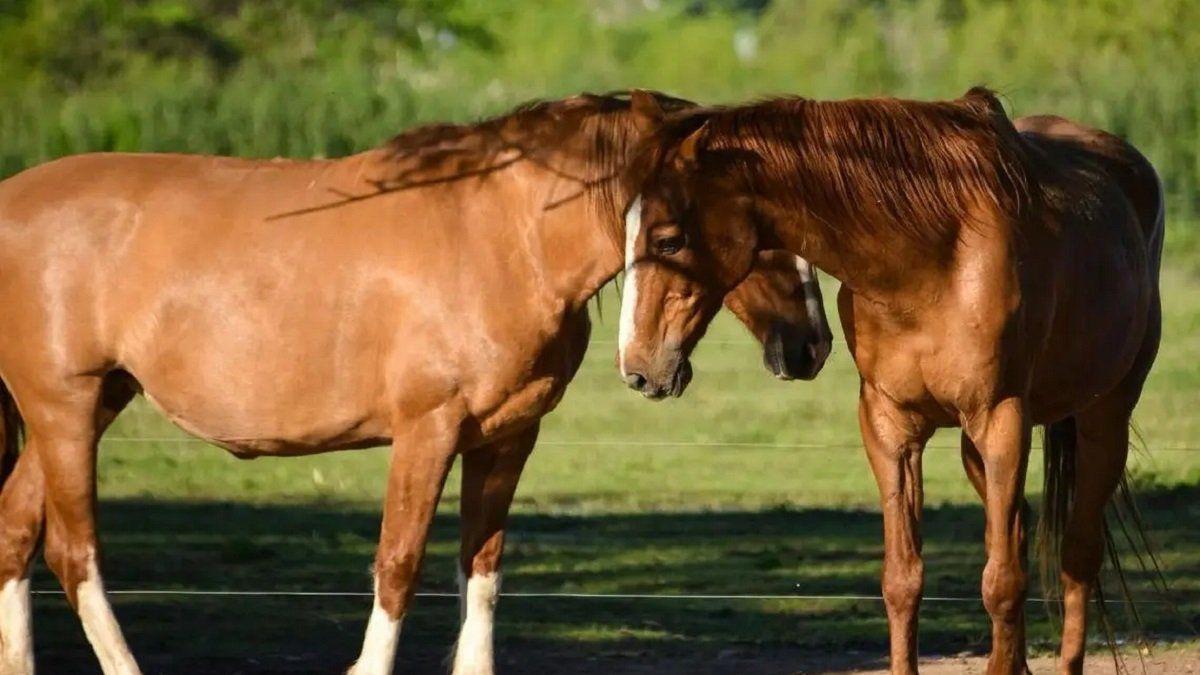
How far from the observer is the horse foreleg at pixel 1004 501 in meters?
5.39

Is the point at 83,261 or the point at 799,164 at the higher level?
the point at 799,164

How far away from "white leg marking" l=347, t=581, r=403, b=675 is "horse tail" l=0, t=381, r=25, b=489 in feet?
4.31

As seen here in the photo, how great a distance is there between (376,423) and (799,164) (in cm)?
140

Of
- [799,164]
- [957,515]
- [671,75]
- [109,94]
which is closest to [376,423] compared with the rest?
[799,164]

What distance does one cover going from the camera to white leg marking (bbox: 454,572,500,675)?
5.75m

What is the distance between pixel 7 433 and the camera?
19.8ft

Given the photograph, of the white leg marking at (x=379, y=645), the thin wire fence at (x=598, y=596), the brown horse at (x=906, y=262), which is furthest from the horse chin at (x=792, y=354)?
the thin wire fence at (x=598, y=596)

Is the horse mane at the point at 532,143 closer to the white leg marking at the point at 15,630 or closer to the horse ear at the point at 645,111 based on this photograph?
the horse ear at the point at 645,111

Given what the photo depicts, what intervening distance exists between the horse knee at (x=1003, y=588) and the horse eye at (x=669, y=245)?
126cm

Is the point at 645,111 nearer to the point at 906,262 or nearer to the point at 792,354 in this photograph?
the point at 906,262

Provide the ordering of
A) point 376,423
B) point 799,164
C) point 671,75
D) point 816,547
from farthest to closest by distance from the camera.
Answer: point 671,75 → point 816,547 → point 376,423 → point 799,164

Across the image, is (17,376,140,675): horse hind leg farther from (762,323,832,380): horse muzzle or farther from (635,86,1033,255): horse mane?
(762,323,832,380): horse muzzle

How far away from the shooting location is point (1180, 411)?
12773 millimetres

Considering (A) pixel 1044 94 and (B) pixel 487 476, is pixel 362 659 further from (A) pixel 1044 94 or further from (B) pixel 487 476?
(A) pixel 1044 94
